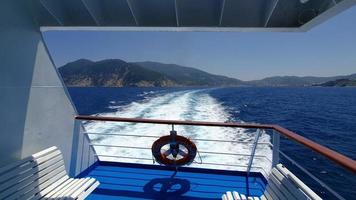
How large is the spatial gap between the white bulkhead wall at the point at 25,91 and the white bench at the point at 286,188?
70.9 inches

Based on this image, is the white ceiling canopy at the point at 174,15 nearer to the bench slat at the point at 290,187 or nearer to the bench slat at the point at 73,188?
the bench slat at the point at 290,187

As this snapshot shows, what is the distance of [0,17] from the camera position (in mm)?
2213

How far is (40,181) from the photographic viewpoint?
7.57ft

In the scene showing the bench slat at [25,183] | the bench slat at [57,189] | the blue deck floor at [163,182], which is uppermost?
the bench slat at [25,183]

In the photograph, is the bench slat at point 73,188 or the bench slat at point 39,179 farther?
the bench slat at point 73,188

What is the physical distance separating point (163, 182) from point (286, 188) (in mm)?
1657

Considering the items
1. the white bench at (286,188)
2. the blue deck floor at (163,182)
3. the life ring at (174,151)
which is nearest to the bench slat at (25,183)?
the blue deck floor at (163,182)

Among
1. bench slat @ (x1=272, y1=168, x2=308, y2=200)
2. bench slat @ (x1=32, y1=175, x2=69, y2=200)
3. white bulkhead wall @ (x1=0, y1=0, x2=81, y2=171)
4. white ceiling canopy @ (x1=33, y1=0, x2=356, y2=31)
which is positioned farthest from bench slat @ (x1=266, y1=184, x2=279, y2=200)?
white bulkhead wall @ (x1=0, y1=0, x2=81, y2=171)

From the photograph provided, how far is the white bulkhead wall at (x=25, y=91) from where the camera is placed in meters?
2.25

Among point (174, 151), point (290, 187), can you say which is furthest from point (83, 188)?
point (290, 187)

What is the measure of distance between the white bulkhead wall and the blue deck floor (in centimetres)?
55

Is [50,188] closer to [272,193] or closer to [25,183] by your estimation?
[25,183]

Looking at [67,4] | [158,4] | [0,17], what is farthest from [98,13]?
[0,17]

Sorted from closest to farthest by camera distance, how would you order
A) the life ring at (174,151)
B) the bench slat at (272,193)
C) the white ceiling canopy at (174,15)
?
the bench slat at (272,193) < the white ceiling canopy at (174,15) < the life ring at (174,151)
